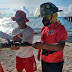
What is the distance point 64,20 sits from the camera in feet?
58.3

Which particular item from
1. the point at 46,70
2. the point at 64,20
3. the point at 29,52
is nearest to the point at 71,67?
the point at 46,70

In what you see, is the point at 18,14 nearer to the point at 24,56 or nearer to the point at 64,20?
the point at 24,56

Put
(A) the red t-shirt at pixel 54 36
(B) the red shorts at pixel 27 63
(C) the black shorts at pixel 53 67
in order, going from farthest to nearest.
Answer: (B) the red shorts at pixel 27 63 < (C) the black shorts at pixel 53 67 < (A) the red t-shirt at pixel 54 36

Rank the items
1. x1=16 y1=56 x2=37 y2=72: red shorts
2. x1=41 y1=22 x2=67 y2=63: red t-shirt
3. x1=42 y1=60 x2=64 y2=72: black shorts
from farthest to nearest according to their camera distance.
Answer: x1=16 y1=56 x2=37 y2=72: red shorts, x1=42 y1=60 x2=64 y2=72: black shorts, x1=41 y1=22 x2=67 y2=63: red t-shirt

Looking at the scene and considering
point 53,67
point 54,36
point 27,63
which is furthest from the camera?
point 27,63

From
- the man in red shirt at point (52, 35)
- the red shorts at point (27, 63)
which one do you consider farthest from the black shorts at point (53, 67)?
the red shorts at point (27, 63)

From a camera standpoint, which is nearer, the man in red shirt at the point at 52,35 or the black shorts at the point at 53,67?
the man in red shirt at the point at 52,35

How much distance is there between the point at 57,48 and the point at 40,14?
0.77 meters

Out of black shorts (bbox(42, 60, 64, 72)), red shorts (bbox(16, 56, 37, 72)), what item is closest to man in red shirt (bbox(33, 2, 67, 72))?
black shorts (bbox(42, 60, 64, 72))

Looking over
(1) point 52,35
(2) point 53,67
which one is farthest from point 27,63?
(1) point 52,35

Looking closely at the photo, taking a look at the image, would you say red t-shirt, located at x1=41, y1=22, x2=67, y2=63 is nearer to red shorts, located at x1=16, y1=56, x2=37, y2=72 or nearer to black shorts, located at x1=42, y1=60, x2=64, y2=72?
black shorts, located at x1=42, y1=60, x2=64, y2=72

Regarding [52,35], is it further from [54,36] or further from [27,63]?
[27,63]

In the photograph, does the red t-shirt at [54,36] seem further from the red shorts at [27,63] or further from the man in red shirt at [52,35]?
the red shorts at [27,63]

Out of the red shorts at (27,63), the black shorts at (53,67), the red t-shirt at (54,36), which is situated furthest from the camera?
the red shorts at (27,63)
